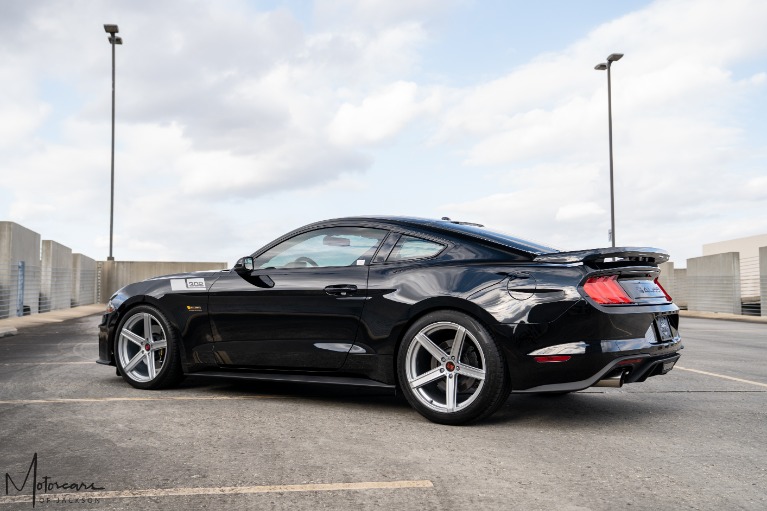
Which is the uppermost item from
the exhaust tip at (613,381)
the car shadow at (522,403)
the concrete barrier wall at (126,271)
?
the concrete barrier wall at (126,271)

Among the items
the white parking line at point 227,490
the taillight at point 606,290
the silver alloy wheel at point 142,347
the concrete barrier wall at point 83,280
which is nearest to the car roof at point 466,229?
the taillight at point 606,290

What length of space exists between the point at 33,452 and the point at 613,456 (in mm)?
3263

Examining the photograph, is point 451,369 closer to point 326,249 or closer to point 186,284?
point 326,249

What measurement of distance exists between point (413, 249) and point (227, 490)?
250cm

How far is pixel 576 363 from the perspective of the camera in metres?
4.86

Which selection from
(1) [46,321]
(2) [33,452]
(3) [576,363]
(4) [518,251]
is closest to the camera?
(2) [33,452]

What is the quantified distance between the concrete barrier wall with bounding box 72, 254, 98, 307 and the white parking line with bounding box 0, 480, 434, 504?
27.6 m

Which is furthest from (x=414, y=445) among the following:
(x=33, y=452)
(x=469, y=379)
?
(x=33, y=452)

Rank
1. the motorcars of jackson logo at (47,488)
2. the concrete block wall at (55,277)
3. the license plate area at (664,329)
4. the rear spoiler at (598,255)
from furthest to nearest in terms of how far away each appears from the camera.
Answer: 1. the concrete block wall at (55,277)
2. the license plate area at (664,329)
3. the rear spoiler at (598,255)
4. the motorcars of jackson logo at (47,488)

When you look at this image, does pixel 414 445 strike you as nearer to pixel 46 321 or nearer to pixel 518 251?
pixel 518 251

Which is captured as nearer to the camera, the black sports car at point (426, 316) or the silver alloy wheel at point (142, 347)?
the black sports car at point (426, 316)

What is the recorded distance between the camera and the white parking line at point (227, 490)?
350 cm

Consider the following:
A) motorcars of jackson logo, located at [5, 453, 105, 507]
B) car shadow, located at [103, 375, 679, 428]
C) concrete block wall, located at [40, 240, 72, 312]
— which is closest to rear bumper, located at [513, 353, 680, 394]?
car shadow, located at [103, 375, 679, 428]

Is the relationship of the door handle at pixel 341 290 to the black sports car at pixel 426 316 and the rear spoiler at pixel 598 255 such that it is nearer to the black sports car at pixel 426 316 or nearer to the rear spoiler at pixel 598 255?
the black sports car at pixel 426 316
